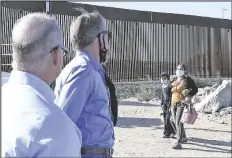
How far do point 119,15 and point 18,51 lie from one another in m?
16.3

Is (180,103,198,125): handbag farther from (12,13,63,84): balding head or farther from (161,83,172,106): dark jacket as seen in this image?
(12,13,63,84): balding head

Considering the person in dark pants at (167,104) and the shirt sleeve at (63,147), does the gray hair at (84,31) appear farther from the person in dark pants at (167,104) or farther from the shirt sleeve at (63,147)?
the person in dark pants at (167,104)

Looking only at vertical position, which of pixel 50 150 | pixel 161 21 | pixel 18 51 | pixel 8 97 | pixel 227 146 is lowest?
pixel 227 146

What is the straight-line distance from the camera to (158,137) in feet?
33.0

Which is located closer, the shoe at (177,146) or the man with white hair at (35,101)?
the man with white hair at (35,101)

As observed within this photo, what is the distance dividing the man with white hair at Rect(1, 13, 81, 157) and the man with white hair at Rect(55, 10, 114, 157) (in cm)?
100

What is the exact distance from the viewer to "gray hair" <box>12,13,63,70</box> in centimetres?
179

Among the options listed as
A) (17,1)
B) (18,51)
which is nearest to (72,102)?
(18,51)

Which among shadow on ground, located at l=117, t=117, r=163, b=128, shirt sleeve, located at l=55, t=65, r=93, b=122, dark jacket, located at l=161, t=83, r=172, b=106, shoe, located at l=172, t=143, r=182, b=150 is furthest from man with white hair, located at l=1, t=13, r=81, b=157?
shadow on ground, located at l=117, t=117, r=163, b=128

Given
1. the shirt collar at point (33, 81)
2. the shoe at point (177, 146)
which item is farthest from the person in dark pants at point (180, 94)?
the shirt collar at point (33, 81)

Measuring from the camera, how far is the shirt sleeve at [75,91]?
9.42 ft

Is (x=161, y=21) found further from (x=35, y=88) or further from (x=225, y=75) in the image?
(x=35, y=88)

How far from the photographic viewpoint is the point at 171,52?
19469mm

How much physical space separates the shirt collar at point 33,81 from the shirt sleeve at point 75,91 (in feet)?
3.64
